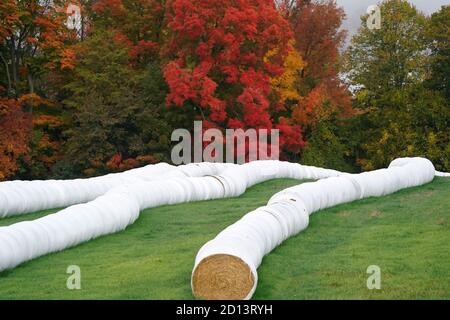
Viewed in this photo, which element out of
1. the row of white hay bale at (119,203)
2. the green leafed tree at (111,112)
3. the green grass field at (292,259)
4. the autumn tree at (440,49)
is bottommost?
the green grass field at (292,259)

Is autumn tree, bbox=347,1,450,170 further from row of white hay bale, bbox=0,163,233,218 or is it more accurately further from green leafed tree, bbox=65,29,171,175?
row of white hay bale, bbox=0,163,233,218

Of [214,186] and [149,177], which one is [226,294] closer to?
[214,186]

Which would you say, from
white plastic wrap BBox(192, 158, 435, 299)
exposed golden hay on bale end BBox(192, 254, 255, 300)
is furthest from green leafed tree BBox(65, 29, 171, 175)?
exposed golden hay on bale end BBox(192, 254, 255, 300)

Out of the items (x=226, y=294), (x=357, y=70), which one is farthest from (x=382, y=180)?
(x=357, y=70)

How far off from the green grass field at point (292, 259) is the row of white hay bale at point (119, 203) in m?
0.27

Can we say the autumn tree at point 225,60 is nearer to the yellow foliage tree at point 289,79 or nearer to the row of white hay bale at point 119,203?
the yellow foliage tree at point 289,79

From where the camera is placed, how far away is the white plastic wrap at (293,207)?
13.0 meters

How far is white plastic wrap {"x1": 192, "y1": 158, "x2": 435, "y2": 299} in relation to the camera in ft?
42.7

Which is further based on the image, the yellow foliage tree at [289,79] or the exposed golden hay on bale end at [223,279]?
the yellow foliage tree at [289,79]

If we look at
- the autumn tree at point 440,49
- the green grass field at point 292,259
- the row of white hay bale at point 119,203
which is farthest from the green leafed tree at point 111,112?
the green grass field at point 292,259

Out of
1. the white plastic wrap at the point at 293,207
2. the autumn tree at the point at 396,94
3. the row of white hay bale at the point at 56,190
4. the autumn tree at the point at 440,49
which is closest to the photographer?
the white plastic wrap at the point at 293,207

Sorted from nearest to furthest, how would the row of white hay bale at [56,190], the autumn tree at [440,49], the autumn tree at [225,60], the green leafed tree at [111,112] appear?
1. the row of white hay bale at [56,190]
2. the autumn tree at [225,60]
3. the green leafed tree at [111,112]
4. the autumn tree at [440,49]

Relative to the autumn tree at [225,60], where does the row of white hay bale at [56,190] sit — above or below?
below
